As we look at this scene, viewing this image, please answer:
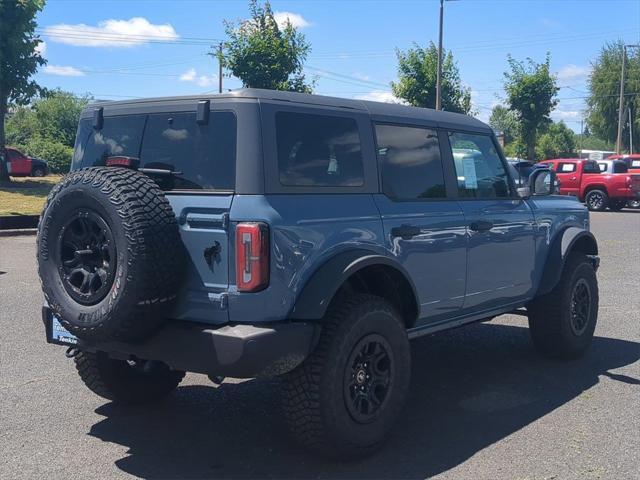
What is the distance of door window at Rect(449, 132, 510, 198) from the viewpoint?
545 cm

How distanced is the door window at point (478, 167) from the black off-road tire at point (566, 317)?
1.03m

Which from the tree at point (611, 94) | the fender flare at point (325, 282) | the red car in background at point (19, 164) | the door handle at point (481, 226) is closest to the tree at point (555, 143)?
the tree at point (611, 94)

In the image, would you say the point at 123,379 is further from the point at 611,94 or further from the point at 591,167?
the point at 611,94

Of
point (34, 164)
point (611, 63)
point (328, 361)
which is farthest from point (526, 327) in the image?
point (611, 63)

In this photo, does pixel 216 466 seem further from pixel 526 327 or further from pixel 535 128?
pixel 535 128

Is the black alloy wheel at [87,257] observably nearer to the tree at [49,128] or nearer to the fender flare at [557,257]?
the fender flare at [557,257]

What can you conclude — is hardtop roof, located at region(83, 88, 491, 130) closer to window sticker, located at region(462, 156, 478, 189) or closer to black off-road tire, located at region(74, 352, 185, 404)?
window sticker, located at region(462, 156, 478, 189)

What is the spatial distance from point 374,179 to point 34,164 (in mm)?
34493

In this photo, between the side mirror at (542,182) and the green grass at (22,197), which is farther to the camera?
the green grass at (22,197)

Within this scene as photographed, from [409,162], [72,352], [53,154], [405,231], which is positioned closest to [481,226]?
[409,162]

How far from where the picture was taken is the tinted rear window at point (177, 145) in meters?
4.00

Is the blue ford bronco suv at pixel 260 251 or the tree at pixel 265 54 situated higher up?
the tree at pixel 265 54

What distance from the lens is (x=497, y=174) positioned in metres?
5.85

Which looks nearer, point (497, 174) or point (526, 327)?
point (497, 174)
